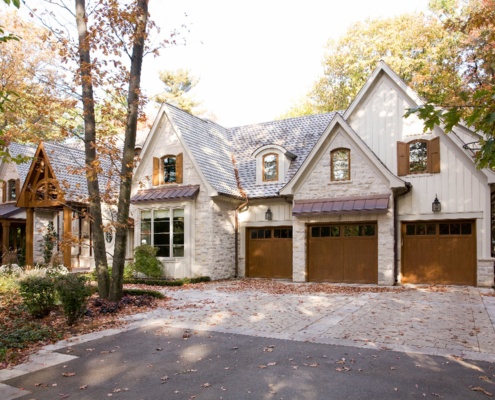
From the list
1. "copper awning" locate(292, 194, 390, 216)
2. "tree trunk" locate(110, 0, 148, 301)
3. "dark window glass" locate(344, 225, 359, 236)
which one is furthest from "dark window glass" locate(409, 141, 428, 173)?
"tree trunk" locate(110, 0, 148, 301)

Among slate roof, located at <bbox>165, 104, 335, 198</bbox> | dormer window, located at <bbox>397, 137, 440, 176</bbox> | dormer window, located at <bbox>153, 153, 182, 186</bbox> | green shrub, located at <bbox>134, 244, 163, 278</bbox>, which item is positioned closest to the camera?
dormer window, located at <bbox>397, 137, 440, 176</bbox>

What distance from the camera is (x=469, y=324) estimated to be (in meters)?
8.60

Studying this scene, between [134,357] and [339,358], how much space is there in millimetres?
3015

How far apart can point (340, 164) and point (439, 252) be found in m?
4.70

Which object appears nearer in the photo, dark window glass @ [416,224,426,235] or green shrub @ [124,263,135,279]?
dark window glass @ [416,224,426,235]

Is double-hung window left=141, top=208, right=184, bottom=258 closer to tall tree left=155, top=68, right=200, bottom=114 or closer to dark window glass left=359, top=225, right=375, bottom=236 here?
dark window glass left=359, top=225, right=375, bottom=236

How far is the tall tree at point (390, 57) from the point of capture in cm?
2502

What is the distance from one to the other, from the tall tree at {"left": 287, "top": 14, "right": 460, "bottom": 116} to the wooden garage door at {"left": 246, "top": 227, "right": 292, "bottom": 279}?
11560mm

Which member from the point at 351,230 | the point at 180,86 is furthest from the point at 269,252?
the point at 180,86

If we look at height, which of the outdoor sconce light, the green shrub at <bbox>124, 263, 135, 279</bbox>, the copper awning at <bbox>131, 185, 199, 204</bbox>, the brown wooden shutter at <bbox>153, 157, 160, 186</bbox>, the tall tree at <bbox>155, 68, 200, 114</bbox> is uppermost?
the tall tree at <bbox>155, 68, 200, 114</bbox>

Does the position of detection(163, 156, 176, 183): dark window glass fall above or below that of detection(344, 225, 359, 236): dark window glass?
above

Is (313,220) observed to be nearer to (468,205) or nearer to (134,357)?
(468,205)

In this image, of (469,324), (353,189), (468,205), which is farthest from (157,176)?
(469,324)

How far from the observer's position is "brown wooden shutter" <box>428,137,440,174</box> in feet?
50.4
